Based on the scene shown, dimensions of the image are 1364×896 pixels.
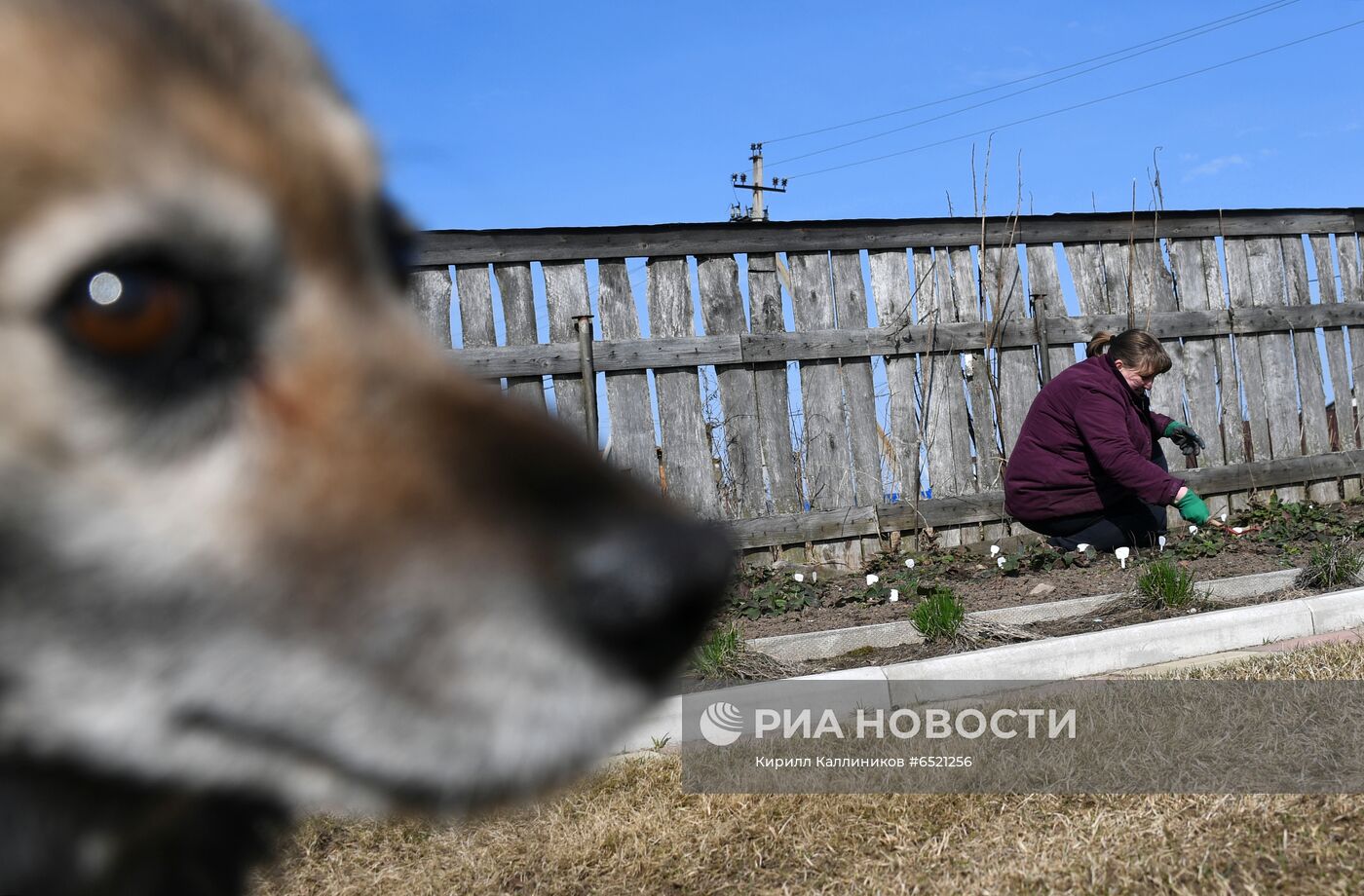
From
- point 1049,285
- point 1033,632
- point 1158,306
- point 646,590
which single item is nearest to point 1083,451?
point 1049,285

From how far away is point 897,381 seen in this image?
25.9 ft

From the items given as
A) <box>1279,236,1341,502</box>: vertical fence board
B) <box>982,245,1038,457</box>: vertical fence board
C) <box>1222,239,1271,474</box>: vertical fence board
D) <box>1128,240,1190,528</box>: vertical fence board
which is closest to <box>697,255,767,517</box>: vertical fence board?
<box>982,245,1038,457</box>: vertical fence board

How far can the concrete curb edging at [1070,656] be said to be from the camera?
4105 millimetres

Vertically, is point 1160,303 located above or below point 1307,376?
above

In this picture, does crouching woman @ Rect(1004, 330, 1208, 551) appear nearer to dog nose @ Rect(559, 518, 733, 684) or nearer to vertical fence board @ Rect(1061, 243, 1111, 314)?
vertical fence board @ Rect(1061, 243, 1111, 314)

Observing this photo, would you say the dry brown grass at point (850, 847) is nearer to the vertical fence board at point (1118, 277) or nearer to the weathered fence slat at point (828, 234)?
the weathered fence slat at point (828, 234)

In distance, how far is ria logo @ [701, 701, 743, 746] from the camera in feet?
12.9

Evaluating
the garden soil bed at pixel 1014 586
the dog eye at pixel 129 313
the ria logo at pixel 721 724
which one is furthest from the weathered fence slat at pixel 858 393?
the dog eye at pixel 129 313

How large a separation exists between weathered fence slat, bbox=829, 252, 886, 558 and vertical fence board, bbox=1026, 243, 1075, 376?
157 cm

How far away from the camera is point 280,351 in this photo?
105 cm

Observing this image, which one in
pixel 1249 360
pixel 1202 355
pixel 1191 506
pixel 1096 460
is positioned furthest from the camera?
pixel 1249 360

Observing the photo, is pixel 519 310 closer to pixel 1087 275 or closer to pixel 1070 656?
pixel 1070 656

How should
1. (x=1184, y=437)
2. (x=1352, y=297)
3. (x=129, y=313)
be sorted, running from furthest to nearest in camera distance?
1. (x=1352, y=297)
2. (x=1184, y=437)
3. (x=129, y=313)

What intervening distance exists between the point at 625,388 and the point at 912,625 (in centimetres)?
276
